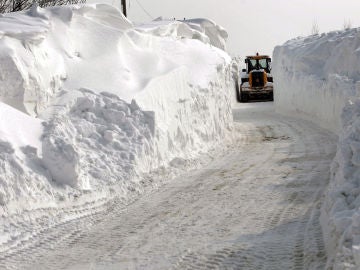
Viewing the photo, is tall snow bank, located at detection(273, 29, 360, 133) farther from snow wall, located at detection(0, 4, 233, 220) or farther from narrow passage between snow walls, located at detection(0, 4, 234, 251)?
snow wall, located at detection(0, 4, 233, 220)

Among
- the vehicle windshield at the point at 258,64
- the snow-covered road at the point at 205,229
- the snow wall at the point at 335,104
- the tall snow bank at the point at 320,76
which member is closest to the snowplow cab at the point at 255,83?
the vehicle windshield at the point at 258,64

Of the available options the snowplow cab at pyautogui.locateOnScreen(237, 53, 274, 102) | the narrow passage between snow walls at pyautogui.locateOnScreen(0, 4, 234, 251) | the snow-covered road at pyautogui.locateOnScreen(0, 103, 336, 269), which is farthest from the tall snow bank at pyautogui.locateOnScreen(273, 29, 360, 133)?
the snow-covered road at pyautogui.locateOnScreen(0, 103, 336, 269)

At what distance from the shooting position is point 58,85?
11.7 metres

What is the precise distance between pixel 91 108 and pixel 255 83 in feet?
83.7

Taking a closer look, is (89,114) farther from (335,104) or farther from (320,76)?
(320,76)

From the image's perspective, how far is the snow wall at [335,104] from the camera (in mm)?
5438

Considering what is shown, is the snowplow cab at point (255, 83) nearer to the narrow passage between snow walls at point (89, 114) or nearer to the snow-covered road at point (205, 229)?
the narrow passage between snow walls at point (89, 114)

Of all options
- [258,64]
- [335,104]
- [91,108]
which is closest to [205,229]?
[91,108]

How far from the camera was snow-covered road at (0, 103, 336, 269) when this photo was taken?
6.14 metres

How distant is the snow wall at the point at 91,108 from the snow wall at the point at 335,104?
343cm

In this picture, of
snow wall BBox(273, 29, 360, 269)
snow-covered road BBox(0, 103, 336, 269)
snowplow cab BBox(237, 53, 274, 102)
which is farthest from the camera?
snowplow cab BBox(237, 53, 274, 102)

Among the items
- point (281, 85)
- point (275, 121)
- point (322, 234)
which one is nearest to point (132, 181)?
point (322, 234)

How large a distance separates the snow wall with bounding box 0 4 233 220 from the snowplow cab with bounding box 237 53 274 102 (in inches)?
727

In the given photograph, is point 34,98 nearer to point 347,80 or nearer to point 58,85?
point 58,85
